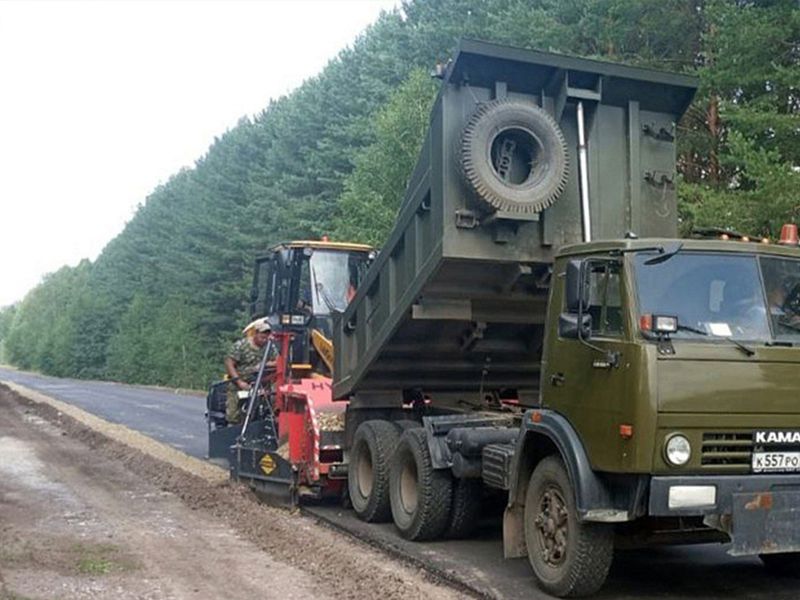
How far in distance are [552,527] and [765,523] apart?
137 centimetres

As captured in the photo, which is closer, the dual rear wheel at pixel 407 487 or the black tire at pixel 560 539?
the black tire at pixel 560 539

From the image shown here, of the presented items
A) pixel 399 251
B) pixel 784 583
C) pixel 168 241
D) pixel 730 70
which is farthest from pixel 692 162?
pixel 168 241

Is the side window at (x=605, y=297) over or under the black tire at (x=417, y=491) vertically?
over

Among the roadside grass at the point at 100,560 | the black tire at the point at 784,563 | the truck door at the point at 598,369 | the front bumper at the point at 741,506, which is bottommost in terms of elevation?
the roadside grass at the point at 100,560

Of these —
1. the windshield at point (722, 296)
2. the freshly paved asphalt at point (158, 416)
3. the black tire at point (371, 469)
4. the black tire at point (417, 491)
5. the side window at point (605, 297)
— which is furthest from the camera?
the freshly paved asphalt at point (158, 416)

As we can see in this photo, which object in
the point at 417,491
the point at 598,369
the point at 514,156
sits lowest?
the point at 417,491

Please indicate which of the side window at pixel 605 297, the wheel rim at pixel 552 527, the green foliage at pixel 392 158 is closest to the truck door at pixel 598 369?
the side window at pixel 605 297

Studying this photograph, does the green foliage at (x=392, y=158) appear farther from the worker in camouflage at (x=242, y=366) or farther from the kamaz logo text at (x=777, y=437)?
the kamaz logo text at (x=777, y=437)

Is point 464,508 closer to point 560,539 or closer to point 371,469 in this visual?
point 371,469

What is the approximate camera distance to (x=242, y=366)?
44.8ft

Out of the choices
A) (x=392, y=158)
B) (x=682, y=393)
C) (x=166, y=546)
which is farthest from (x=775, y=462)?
(x=392, y=158)

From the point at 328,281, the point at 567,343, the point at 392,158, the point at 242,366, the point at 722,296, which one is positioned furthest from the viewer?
the point at 392,158

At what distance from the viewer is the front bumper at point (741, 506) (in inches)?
229

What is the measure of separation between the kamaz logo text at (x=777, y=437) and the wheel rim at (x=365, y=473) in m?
4.34
